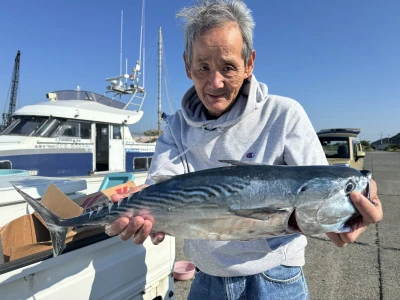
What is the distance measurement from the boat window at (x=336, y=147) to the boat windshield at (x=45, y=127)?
819 centimetres

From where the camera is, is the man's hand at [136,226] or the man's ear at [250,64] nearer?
the man's hand at [136,226]

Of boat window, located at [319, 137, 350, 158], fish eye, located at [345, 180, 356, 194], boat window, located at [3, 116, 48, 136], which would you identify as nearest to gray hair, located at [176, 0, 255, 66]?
fish eye, located at [345, 180, 356, 194]

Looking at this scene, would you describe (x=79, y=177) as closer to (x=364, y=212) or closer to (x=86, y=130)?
(x=86, y=130)

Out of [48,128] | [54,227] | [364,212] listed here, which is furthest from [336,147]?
[54,227]

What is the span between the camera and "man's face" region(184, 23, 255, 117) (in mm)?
1678

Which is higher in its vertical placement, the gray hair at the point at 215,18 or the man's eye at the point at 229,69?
the gray hair at the point at 215,18

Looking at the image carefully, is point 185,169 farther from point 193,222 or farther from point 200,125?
point 193,222

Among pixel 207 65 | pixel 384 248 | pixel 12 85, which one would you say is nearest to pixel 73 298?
pixel 207 65

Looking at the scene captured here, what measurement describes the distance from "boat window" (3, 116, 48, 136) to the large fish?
8.82 m

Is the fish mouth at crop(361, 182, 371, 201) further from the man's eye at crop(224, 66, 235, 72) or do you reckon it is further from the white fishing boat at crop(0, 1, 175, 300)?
the white fishing boat at crop(0, 1, 175, 300)

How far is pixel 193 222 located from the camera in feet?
5.01

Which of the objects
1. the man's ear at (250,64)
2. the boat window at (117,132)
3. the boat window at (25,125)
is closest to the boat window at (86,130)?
the boat window at (117,132)

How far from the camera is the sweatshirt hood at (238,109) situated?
1.81m

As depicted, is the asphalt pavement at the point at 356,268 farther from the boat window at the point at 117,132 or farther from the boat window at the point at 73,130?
the boat window at the point at 117,132
